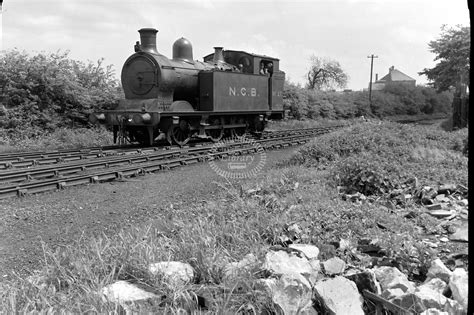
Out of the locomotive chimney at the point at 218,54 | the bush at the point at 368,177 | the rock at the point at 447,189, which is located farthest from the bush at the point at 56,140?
the rock at the point at 447,189

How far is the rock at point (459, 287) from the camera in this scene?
2690mm

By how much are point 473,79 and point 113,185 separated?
756 centimetres

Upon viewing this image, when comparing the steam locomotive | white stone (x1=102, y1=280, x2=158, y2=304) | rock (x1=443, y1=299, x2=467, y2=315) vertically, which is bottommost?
white stone (x1=102, y1=280, x2=158, y2=304)

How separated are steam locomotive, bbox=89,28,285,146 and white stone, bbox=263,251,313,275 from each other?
944cm

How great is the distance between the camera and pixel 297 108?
29.1 metres

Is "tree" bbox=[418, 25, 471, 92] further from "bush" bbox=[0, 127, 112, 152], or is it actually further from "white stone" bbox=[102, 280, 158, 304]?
"white stone" bbox=[102, 280, 158, 304]

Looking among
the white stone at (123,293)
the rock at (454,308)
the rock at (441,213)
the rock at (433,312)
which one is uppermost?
the rock at (441,213)

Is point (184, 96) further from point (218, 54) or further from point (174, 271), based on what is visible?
point (174, 271)

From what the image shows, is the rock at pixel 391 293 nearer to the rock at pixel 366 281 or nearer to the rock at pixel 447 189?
the rock at pixel 366 281

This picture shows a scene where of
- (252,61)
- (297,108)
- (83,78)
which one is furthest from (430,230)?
(297,108)

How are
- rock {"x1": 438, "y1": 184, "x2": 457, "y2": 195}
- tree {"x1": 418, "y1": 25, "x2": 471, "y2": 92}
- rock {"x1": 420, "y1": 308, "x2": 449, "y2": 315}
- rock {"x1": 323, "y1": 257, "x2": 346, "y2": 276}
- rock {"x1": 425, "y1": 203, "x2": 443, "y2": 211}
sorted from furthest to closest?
tree {"x1": 418, "y1": 25, "x2": 471, "y2": 92} → rock {"x1": 438, "y1": 184, "x2": 457, "y2": 195} → rock {"x1": 425, "y1": 203, "x2": 443, "y2": 211} → rock {"x1": 323, "y1": 257, "x2": 346, "y2": 276} → rock {"x1": 420, "y1": 308, "x2": 449, "y2": 315}

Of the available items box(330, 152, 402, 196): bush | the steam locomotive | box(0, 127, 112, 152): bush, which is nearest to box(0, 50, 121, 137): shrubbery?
box(0, 127, 112, 152): bush

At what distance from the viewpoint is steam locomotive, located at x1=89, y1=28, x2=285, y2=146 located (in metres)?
13.2

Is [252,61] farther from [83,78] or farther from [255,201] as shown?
[255,201]
